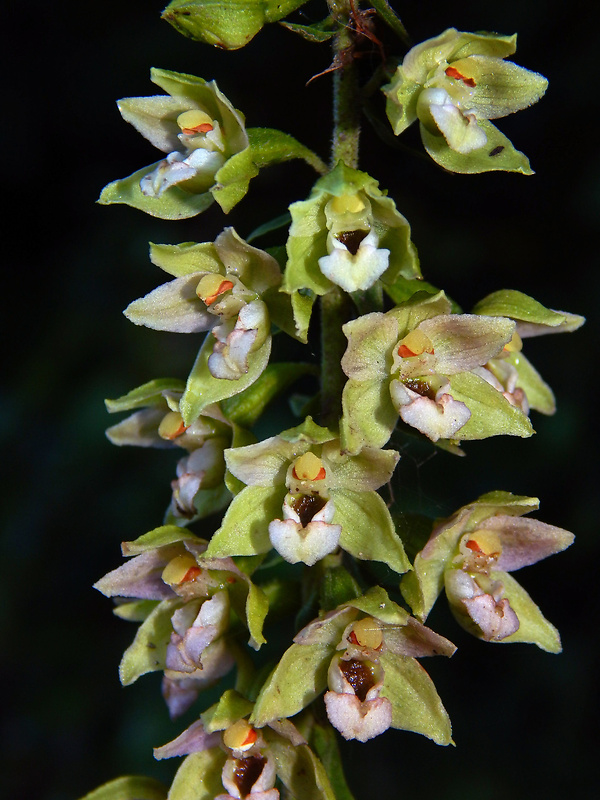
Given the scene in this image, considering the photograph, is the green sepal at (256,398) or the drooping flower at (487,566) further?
the green sepal at (256,398)

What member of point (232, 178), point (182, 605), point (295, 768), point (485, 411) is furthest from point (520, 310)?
point (295, 768)

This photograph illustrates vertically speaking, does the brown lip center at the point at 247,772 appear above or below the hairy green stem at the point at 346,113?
below

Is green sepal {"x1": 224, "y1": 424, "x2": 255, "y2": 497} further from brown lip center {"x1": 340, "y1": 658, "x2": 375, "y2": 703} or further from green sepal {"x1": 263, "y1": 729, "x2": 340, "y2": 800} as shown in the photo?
green sepal {"x1": 263, "y1": 729, "x2": 340, "y2": 800}

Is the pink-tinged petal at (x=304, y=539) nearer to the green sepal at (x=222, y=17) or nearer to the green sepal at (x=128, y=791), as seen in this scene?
the green sepal at (x=128, y=791)

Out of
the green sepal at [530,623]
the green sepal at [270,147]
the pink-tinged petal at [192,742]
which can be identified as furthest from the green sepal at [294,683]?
the green sepal at [270,147]

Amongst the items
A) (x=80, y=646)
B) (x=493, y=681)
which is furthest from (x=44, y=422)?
(x=493, y=681)

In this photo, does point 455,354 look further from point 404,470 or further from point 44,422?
point 44,422

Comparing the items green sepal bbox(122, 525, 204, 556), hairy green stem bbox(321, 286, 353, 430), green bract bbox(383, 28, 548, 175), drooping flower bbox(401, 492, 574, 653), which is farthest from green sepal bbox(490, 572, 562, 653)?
green bract bbox(383, 28, 548, 175)
